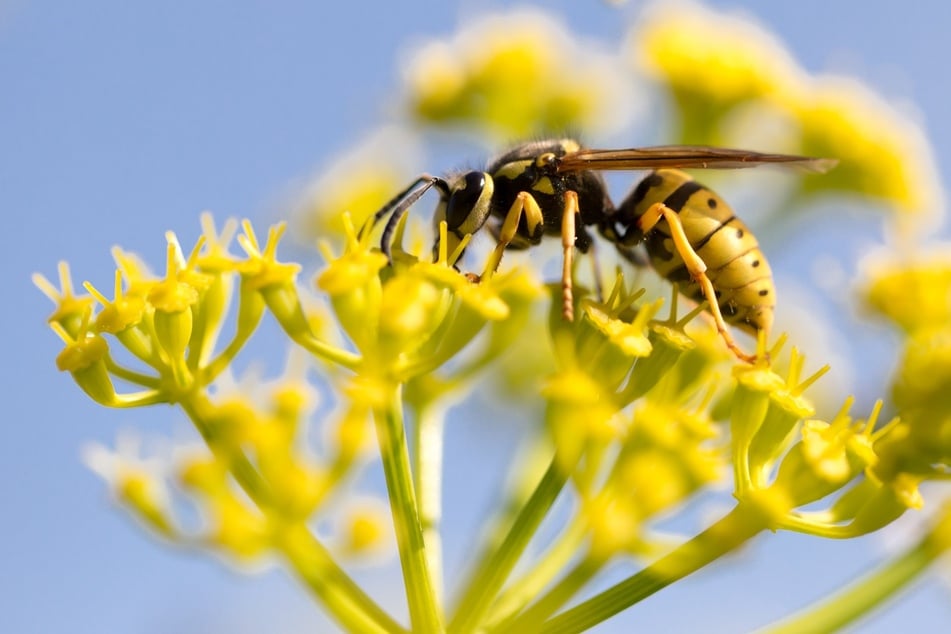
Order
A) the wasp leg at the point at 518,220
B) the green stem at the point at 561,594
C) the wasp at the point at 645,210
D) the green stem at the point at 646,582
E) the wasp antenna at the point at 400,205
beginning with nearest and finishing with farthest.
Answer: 1. the green stem at the point at 561,594
2. the green stem at the point at 646,582
3. the wasp antenna at the point at 400,205
4. the wasp leg at the point at 518,220
5. the wasp at the point at 645,210

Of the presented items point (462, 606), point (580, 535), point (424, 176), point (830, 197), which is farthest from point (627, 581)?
point (830, 197)

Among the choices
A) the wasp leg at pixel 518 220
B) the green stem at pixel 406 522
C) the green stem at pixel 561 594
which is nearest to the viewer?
the green stem at pixel 561 594

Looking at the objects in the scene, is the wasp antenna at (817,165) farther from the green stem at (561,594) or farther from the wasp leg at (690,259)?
the green stem at (561,594)

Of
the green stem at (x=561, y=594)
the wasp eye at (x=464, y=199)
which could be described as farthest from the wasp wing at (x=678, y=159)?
the green stem at (x=561, y=594)

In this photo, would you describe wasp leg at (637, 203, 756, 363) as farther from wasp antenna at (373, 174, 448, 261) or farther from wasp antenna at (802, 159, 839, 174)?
wasp antenna at (373, 174, 448, 261)

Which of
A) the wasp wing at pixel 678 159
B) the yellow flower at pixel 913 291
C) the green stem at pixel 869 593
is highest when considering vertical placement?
the wasp wing at pixel 678 159

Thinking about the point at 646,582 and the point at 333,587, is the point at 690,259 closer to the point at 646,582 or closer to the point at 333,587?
the point at 646,582
